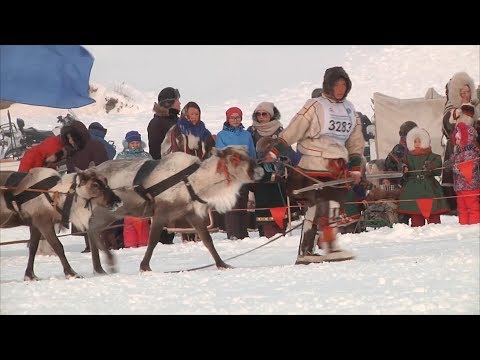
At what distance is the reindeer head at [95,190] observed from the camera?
8.45 metres

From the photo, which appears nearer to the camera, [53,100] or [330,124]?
[330,124]

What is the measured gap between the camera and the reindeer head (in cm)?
845

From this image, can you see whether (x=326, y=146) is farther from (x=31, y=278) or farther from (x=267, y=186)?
(x=267, y=186)

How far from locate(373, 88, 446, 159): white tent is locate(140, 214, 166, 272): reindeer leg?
10193mm

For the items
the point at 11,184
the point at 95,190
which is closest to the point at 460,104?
the point at 95,190

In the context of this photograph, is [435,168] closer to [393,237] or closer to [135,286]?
[393,237]

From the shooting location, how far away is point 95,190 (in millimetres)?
8469

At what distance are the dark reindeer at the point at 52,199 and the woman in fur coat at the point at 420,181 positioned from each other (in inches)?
202

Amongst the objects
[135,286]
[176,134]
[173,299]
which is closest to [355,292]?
[173,299]

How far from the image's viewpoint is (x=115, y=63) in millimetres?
42000

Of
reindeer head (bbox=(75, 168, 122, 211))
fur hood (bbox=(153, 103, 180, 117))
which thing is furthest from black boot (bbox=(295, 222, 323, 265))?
fur hood (bbox=(153, 103, 180, 117))

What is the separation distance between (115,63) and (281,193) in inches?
1215

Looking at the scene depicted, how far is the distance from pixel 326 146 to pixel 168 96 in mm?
3467
